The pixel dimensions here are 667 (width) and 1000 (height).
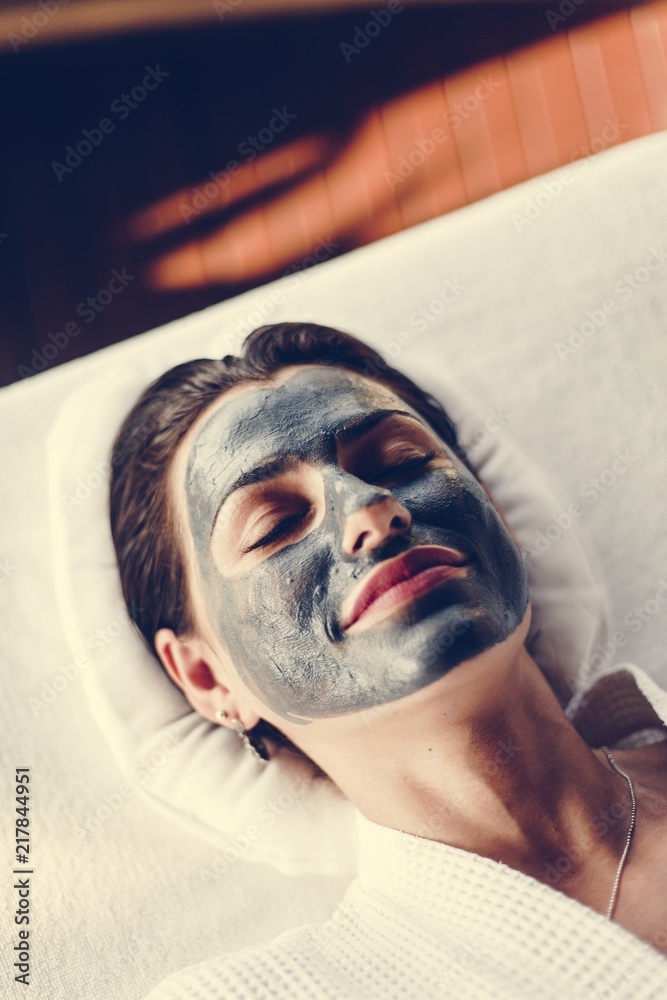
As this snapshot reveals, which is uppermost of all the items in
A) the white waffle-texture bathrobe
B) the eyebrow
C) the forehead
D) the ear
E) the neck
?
the forehead

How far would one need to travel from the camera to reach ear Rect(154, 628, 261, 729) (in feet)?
2.89

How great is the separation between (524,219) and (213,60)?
590 millimetres

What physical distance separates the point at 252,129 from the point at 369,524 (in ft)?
2.74

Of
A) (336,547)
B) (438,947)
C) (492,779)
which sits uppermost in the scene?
(336,547)

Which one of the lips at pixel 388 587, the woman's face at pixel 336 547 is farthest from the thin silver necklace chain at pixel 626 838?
the lips at pixel 388 587

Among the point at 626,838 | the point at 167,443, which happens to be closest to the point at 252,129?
the point at 167,443

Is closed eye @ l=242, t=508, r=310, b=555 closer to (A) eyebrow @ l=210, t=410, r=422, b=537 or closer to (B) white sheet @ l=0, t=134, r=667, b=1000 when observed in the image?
(A) eyebrow @ l=210, t=410, r=422, b=537

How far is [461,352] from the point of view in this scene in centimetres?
105

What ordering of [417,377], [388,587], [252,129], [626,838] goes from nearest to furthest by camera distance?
[388,587], [626,838], [417,377], [252,129]

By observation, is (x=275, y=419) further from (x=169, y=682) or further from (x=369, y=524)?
(x=169, y=682)

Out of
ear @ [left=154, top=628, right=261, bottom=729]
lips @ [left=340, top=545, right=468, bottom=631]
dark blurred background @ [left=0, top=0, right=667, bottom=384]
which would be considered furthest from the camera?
dark blurred background @ [left=0, top=0, right=667, bottom=384]

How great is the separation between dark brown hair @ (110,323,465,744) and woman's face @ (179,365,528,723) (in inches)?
1.3

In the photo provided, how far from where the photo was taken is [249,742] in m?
0.91

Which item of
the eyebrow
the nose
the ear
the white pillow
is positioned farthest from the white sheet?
Result: the nose
